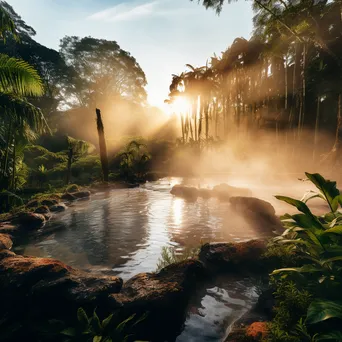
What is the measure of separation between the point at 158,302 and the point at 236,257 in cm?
216

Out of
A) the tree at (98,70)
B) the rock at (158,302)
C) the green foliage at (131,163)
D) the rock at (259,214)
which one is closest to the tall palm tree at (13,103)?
the rock at (158,302)

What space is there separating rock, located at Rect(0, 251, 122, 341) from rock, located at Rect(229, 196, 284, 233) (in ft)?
18.0

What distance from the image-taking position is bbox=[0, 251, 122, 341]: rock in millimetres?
3223

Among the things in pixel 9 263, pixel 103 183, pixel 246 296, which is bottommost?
pixel 103 183

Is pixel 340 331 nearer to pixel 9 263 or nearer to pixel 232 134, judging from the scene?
pixel 9 263

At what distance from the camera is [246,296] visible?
3.96 meters

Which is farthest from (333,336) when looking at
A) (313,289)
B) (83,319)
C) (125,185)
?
(125,185)

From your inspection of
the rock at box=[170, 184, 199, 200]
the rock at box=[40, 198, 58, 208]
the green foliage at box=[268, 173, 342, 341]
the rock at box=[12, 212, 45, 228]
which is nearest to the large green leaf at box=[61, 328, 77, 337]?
the green foliage at box=[268, 173, 342, 341]

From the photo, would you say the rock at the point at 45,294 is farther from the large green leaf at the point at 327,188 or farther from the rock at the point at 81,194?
the rock at the point at 81,194

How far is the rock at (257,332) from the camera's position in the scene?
2580mm

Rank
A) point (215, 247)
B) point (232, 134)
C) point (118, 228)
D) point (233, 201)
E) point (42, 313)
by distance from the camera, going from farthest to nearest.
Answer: point (232, 134) → point (233, 201) → point (118, 228) → point (215, 247) → point (42, 313)

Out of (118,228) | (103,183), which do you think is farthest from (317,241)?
(103,183)

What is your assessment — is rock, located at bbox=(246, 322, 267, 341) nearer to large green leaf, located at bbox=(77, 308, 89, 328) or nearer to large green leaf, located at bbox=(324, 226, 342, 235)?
large green leaf, located at bbox=(324, 226, 342, 235)

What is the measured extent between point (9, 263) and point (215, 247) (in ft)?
12.8
